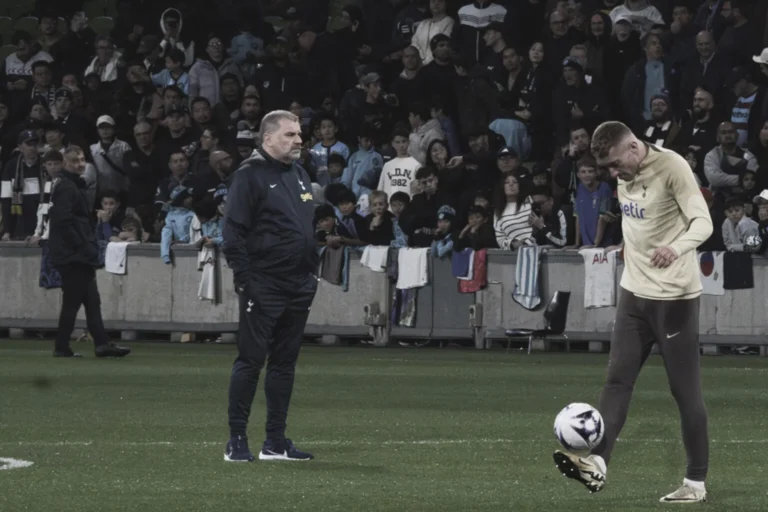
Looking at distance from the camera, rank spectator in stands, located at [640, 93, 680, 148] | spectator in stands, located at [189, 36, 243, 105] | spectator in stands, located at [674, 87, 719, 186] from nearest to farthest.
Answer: spectator in stands, located at [674, 87, 719, 186]
spectator in stands, located at [640, 93, 680, 148]
spectator in stands, located at [189, 36, 243, 105]

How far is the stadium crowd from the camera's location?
24562 millimetres

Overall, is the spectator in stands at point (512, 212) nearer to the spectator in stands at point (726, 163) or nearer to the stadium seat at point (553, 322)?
the stadium seat at point (553, 322)

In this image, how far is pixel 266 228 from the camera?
11.7 metres

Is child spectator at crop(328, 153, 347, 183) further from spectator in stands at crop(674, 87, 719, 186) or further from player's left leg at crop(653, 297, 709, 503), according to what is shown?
player's left leg at crop(653, 297, 709, 503)

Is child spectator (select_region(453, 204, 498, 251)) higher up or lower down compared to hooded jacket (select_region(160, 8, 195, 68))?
lower down

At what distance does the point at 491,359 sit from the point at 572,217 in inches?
111

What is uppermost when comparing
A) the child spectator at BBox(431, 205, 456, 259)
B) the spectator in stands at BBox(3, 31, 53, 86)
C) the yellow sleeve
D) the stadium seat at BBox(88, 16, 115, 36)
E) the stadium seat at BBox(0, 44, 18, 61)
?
the stadium seat at BBox(88, 16, 115, 36)

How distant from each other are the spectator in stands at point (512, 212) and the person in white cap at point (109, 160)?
7479 mm

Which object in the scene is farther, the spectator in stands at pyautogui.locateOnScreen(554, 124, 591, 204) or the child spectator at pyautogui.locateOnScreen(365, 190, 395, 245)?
the child spectator at pyautogui.locateOnScreen(365, 190, 395, 245)

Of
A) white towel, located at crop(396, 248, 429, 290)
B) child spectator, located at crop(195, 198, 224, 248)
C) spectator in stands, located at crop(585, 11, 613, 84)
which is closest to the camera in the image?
white towel, located at crop(396, 248, 429, 290)

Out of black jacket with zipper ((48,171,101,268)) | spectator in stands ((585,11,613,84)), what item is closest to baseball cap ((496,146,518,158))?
spectator in stands ((585,11,613,84))

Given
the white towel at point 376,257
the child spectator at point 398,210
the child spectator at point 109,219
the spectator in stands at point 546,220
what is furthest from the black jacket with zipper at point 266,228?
the child spectator at point 109,219

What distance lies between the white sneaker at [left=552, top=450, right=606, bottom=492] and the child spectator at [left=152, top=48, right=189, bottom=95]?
73.9ft

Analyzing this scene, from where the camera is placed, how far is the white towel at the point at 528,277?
24234 millimetres
